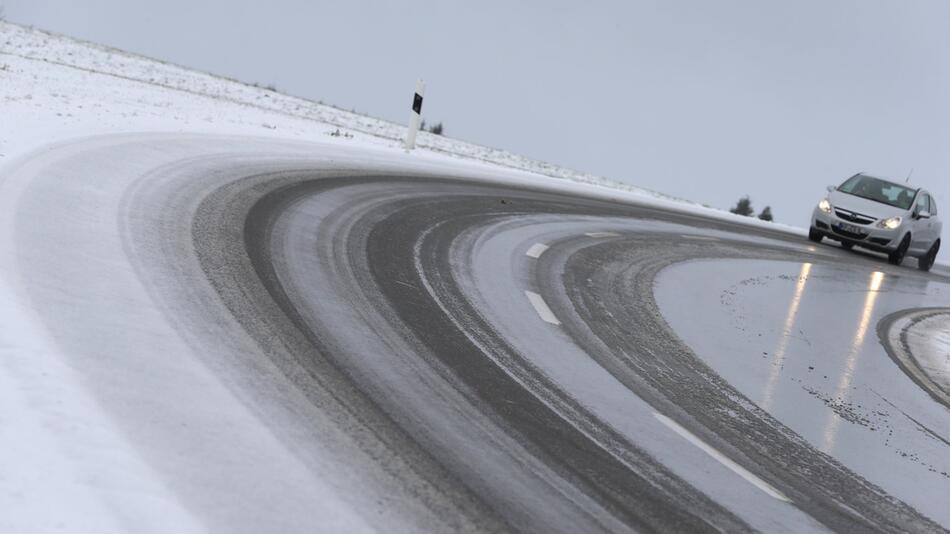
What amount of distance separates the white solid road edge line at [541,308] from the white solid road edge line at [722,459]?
6.48 ft

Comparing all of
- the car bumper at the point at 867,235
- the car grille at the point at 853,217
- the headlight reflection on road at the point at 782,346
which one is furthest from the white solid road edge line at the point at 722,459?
the car grille at the point at 853,217

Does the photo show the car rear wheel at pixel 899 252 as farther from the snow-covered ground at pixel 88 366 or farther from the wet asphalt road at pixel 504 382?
the snow-covered ground at pixel 88 366

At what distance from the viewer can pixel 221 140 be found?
13.0 meters

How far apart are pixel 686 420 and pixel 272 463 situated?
284cm

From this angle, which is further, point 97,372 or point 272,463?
point 97,372

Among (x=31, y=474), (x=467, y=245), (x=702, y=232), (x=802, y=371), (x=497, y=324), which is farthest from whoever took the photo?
(x=702, y=232)

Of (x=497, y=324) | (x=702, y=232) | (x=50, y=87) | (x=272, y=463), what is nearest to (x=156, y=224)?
(x=497, y=324)

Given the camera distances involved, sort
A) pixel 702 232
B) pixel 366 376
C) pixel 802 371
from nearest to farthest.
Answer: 1. pixel 366 376
2. pixel 802 371
3. pixel 702 232

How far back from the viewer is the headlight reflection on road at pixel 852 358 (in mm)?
6246

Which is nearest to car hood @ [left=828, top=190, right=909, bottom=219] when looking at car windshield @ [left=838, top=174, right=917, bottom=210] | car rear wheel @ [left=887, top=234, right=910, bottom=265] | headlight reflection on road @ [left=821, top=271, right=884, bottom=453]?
car windshield @ [left=838, top=174, right=917, bottom=210]

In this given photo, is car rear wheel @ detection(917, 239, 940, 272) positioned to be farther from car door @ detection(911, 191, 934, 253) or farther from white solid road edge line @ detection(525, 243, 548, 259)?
white solid road edge line @ detection(525, 243, 548, 259)

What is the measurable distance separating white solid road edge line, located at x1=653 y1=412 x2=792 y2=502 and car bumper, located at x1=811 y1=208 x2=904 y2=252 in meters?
15.3

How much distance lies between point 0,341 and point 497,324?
137 inches

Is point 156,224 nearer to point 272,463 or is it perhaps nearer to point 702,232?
point 272,463
